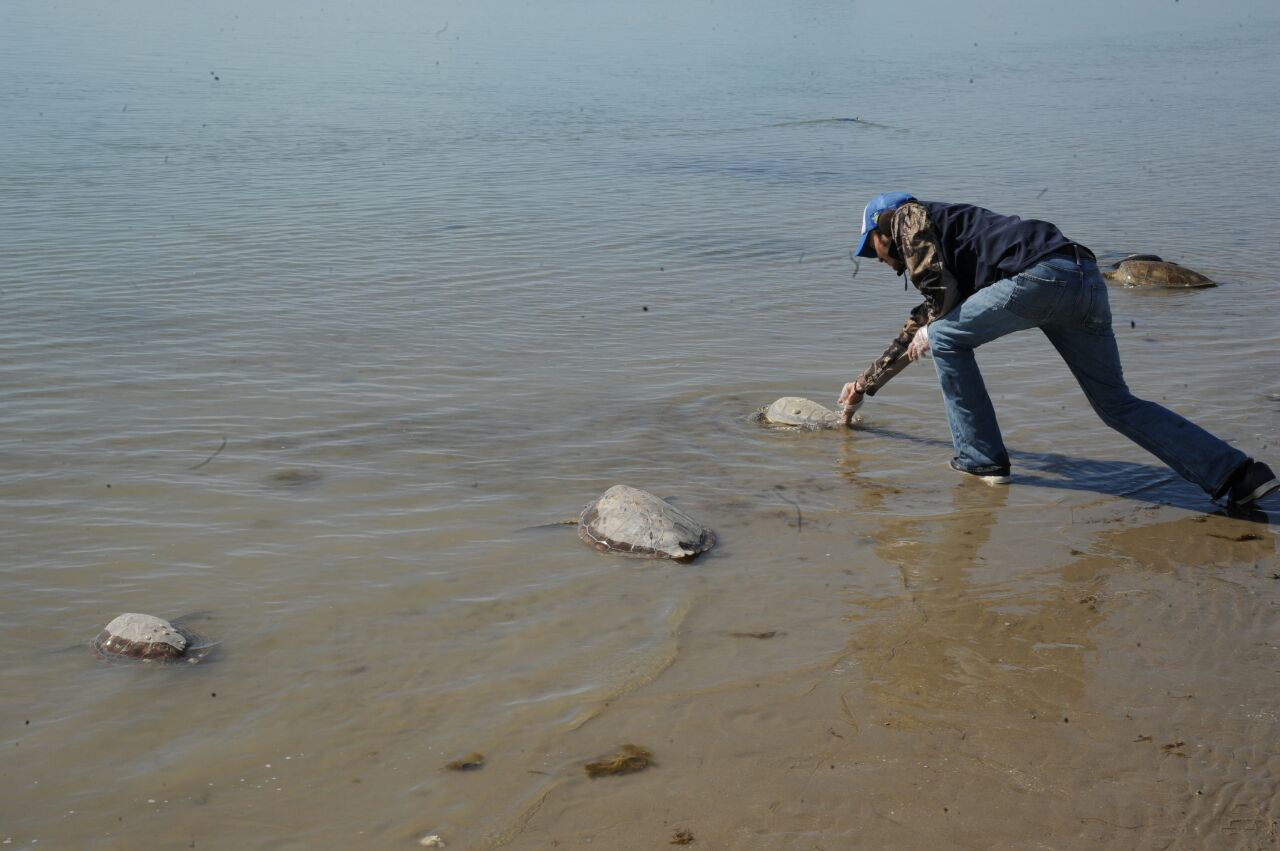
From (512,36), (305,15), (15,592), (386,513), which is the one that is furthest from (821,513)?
(305,15)

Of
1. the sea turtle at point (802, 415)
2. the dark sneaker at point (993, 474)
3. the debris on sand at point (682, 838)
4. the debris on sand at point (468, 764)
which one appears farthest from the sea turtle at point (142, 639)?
the dark sneaker at point (993, 474)

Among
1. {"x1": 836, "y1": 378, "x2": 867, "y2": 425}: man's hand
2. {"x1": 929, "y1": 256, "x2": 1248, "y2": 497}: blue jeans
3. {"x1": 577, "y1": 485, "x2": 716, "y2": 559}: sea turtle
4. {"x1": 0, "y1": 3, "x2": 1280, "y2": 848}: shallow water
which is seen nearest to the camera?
{"x1": 0, "y1": 3, "x2": 1280, "y2": 848}: shallow water

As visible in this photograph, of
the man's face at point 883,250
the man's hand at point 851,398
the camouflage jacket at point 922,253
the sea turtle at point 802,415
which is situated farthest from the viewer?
the sea turtle at point 802,415

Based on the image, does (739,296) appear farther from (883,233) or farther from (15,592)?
(15,592)

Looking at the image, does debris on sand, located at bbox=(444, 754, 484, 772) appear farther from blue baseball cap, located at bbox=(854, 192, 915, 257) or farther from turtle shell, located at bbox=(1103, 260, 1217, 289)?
turtle shell, located at bbox=(1103, 260, 1217, 289)

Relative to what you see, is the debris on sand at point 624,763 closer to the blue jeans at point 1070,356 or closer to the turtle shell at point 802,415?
the blue jeans at point 1070,356

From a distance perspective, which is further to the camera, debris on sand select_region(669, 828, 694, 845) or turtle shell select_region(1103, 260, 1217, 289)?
turtle shell select_region(1103, 260, 1217, 289)

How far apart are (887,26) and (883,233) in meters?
30.4

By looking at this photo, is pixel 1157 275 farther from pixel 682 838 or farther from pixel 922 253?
pixel 682 838

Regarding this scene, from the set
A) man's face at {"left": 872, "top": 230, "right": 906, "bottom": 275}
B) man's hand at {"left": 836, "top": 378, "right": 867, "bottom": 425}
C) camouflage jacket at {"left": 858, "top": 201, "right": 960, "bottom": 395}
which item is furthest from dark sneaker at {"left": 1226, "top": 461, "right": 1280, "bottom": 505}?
man's hand at {"left": 836, "top": 378, "right": 867, "bottom": 425}

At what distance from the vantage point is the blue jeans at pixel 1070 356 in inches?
188

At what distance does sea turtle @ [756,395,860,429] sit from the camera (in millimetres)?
6176

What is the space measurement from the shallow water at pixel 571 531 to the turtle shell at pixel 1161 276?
0.17 m

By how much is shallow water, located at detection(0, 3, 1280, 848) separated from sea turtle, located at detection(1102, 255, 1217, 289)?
17cm
